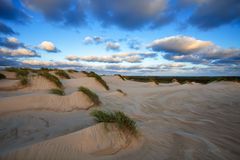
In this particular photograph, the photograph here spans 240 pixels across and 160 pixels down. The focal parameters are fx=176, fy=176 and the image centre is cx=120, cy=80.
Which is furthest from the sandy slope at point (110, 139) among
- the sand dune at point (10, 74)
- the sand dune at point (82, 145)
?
the sand dune at point (10, 74)

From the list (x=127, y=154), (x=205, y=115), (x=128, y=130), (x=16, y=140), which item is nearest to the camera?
(x=127, y=154)

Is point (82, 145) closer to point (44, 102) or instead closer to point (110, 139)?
point (110, 139)

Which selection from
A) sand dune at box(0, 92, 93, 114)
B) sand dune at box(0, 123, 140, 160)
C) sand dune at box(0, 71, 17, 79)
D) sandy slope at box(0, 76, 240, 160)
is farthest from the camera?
sand dune at box(0, 71, 17, 79)

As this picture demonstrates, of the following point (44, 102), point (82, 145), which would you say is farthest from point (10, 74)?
point (82, 145)

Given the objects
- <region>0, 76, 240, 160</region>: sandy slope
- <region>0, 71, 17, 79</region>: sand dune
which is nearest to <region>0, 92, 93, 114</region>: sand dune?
<region>0, 76, 240, 160</region>: sandy slope

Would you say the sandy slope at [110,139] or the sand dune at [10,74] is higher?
the sand dune at [10,74]

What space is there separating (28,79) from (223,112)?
840cm

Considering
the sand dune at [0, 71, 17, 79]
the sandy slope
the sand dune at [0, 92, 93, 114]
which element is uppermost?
the sand dune at [0, 71, 17, 79]

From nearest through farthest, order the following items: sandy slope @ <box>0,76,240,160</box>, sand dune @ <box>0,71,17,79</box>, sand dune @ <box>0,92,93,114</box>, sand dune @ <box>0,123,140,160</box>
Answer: sand dune @ <box>0,123,140,160</box>, sandy slope @ <box>0,76,240,160</box>, sand dune @ <box>0,92,93,114</box>, sand dune @ <box>0,71,17,79</box>

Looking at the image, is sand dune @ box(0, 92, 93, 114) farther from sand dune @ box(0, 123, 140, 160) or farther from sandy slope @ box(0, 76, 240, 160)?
sand dune @ box(0, 123, 140, 160)

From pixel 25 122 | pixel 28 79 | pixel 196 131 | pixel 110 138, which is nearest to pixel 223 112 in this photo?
pixel 196 131

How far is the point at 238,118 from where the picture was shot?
565cm

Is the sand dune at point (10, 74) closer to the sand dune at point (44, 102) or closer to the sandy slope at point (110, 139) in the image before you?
the sand dune at point (44, 102)

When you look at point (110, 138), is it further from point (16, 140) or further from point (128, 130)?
point (16, 140)
